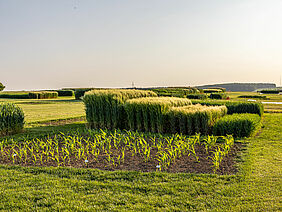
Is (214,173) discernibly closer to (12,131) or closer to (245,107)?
(12,131)

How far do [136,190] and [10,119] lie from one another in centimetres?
671

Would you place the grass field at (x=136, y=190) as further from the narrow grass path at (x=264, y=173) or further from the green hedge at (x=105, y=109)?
the green hedge at (x=105, y=109)

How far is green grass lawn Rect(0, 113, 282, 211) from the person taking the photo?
3535 millimetres

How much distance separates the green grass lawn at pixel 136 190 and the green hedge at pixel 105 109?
5152 mm

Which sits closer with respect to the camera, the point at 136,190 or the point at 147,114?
the point at 136,190

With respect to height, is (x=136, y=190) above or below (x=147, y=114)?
below

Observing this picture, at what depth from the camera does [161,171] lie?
4809mm

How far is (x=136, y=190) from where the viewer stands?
13.1ft

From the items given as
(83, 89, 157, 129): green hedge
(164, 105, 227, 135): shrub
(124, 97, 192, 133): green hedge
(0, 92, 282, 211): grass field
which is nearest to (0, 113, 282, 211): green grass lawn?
(0, 92, 282, 211): grass field

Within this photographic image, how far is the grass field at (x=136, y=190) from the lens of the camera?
3.53m

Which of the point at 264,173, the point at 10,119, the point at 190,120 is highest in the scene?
the point at 10,119

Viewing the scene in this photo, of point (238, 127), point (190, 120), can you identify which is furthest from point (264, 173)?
point (190, 120)

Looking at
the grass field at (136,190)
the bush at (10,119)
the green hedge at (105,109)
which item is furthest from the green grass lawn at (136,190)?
the green hedge at (105,109)

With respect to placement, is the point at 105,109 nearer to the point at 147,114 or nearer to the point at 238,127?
the point at 147,114
